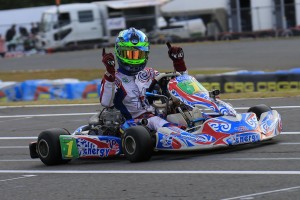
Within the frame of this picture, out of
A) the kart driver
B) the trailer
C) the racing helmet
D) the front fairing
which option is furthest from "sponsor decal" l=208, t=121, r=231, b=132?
the trailer

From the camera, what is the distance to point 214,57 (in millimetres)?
26234

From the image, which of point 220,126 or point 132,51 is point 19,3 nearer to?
point 132,51

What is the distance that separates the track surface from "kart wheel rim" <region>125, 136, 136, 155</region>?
1324cm

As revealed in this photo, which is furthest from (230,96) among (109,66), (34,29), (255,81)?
(34,29)

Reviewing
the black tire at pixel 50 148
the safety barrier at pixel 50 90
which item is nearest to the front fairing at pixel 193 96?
the black tire at pixel 50 148

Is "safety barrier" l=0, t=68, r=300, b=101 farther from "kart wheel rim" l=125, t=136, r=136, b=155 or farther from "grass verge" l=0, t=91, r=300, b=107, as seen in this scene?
"kart wheel rim" l=125, t=136, r=136, b=155

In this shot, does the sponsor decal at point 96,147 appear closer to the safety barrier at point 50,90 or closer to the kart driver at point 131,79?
the kart driver at point 131,79

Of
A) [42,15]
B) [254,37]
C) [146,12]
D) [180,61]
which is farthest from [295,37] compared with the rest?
[180,61]

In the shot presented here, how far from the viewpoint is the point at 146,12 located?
39.8 metres

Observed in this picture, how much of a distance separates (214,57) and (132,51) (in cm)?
1753

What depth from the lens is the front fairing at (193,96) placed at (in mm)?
8219

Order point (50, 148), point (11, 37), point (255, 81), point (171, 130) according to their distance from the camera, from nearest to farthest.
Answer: point (171, 130) → point (50, 148) → point (255, 81) → point (11, 37)

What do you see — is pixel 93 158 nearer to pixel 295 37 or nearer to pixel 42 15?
pixel 295 37
